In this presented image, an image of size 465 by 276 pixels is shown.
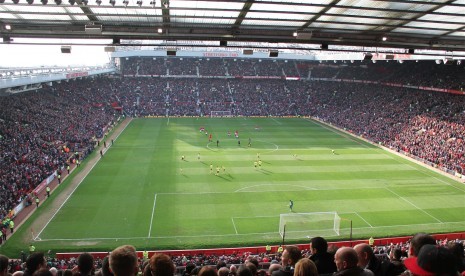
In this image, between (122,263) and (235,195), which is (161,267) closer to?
(122,263)

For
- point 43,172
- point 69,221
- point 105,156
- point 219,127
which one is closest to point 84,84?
point 219,127

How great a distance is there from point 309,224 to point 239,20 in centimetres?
1700

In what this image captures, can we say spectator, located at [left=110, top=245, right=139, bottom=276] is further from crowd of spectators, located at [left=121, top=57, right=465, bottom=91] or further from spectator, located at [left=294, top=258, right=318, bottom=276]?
crowd of spectators, located at [left=121, top=57, right=465, bottom=91]

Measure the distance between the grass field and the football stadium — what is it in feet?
0.60

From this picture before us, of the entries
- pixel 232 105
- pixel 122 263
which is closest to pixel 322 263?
pixel 122 263

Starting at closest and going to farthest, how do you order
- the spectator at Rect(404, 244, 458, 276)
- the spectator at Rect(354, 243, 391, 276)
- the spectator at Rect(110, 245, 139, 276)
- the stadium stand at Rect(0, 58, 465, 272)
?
the spectator at Rect(404, 244, 458, 276) < the spectator at Rect(110, 245, 139, 276) < the spectator at Rect(354, 243, 391, 276) < the stadium stand at Rect(0, 58, 465, 272)

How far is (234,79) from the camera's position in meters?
90.4

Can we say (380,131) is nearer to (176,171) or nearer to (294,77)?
(176,171)

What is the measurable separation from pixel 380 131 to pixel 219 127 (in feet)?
80.6

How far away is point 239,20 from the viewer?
13.4 meters

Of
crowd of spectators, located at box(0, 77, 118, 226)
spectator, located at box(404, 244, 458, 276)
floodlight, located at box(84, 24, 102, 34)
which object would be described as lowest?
crowd of spectators, located at box(0, 77, 118, 226)

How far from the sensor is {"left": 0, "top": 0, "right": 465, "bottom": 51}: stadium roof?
39.1ft

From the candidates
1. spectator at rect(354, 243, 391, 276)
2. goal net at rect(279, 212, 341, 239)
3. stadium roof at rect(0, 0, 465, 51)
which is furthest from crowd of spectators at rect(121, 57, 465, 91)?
spectator at rect(354, 243, 391, 276)

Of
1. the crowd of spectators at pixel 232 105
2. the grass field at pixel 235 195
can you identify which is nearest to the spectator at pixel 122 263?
the grass field at pixel 235 195
